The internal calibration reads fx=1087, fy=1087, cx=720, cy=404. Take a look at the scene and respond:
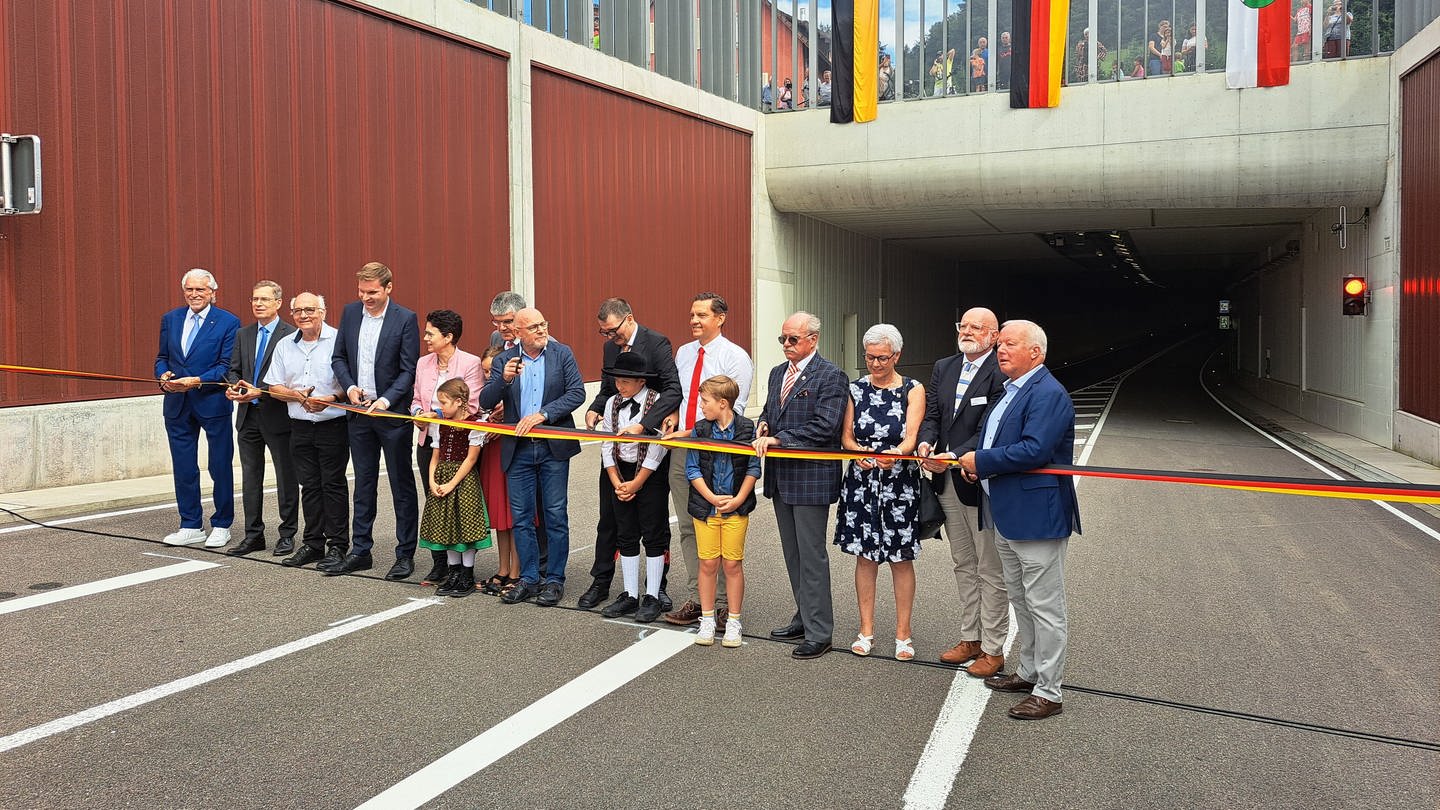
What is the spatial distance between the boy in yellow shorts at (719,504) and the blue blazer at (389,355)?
264cm

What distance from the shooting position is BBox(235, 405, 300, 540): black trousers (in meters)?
8.30

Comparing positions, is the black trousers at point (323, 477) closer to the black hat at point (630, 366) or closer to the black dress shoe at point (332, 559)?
the black dress shoe at point (332, 559)

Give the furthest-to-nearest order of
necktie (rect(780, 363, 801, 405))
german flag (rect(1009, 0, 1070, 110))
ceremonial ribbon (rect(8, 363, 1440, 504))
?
german flag (rect(1009, 0, 1070, 110))
necktie (rect(780, 363, 801, 405))
ceremonial ribbon (rect(8, 363, 1440, 504))

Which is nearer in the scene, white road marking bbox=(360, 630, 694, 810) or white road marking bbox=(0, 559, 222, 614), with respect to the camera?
white road marking bbox=(360, 630, 694, 810)

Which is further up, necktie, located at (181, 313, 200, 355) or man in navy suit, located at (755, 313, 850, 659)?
necktie, located at (181, 313, 200, 355)

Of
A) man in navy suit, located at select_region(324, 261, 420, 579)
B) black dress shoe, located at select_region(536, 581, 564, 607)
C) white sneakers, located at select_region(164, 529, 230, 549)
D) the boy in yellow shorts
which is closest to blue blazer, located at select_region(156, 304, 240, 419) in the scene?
white sneakers, located at select_region(164, 529, 230, 549)

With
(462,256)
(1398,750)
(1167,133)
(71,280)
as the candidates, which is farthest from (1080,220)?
(1398,750)

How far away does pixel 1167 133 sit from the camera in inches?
880

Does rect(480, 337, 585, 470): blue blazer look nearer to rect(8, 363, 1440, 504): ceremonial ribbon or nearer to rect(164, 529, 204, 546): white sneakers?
rect(8, 363, 1440, 504): ceremonial ribbon

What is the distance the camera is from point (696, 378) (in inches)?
265

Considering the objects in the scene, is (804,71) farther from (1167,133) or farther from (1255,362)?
(1255,362)

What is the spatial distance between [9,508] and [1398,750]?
10961 mm

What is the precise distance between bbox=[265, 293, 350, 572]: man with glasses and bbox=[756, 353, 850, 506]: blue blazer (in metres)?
3.61

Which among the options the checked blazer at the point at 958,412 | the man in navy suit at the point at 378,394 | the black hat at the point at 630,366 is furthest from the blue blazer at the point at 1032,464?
the man in navy suit at the point at 378,394
